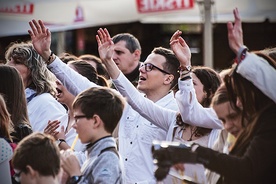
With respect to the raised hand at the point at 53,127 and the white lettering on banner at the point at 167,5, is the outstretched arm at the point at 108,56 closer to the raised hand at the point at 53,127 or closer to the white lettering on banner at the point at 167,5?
the raised hand at the point at 53,127

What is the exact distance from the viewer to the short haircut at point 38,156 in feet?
13.9

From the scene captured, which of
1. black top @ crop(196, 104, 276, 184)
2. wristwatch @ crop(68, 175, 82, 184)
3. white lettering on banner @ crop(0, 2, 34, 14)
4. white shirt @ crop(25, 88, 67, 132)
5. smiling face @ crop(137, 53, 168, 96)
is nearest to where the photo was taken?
black top @ crop(196, 104, 276, 184)

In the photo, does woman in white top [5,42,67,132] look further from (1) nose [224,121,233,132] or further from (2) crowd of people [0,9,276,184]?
(1) nose [224,121,233,132]

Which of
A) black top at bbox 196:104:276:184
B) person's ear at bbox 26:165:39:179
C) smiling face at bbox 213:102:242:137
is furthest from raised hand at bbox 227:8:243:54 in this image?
person's ear at bbox 26:165:39:179

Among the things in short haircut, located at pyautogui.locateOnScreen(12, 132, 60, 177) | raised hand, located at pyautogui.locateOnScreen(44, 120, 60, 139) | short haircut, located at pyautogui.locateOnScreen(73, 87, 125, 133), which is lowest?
raised hand, located at pyautogui.locateOnScreen(44, 120, 60, 139)

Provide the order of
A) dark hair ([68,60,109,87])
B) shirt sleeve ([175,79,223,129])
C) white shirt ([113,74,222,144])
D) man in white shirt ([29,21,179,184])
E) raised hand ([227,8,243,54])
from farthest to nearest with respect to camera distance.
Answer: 1. dark hair ([68,60,109,87])
2. man in white shirt ([29,21,179,184])
3. white shirt ([113,74,222,144])
4. shirt sleeve ([175,79,223,129])
5. raised hand ([227,8,243,54])

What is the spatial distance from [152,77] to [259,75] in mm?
2149

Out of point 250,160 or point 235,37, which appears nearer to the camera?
point 250,160

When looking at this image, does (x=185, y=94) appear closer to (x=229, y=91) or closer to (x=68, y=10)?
(x=229, y=91)

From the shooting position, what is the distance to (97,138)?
179 inches

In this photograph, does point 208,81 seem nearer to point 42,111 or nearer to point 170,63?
point 170,63

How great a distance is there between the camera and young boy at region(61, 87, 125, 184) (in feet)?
14.4

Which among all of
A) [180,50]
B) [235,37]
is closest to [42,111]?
[180,50]

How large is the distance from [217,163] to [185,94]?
1352 millimetres
